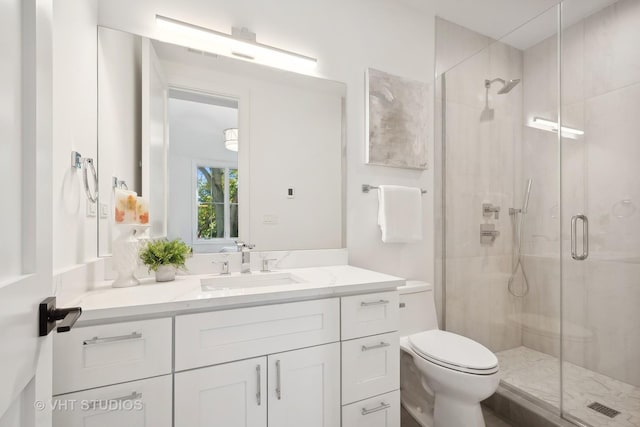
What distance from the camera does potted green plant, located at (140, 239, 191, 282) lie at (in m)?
1.31

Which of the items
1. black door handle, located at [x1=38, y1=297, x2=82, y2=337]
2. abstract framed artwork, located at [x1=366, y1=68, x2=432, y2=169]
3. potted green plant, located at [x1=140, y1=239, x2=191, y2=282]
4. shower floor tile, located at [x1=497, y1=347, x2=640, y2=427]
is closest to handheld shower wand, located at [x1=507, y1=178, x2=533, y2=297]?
shower floor tile, located at [x1=497, y1=347, x2=640, y2=427]

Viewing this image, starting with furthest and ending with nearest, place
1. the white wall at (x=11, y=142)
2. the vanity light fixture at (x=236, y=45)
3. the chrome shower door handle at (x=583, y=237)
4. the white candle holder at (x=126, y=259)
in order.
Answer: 1. the chrome shower door handle at (x=583, y=237)
2. the vanity light fixture at (x=236, y=45)
3. the white candle holder at (x=126, y=259)
4. the white wall at (x=11, y=142)

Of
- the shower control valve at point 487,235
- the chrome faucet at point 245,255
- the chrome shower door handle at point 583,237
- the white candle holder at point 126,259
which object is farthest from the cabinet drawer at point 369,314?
the chrome shower door handle at point 583,237

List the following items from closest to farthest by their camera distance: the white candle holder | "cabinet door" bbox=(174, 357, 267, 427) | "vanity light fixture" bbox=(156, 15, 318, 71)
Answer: "cabinet door" bbox=(174, 357, 267, 427), the white candle holder, "vanity light fixture" bbox=(156, 15, 318, 71)

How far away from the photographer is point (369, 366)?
130cm

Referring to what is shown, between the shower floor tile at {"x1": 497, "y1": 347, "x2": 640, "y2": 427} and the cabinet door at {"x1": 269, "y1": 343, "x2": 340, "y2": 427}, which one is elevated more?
the cabinet door at {"x1": 269, "y1": 343, "x2": 340, "y2": 427}

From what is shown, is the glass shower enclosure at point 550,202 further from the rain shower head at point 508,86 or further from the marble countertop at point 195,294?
the marble countertop at point 195,294

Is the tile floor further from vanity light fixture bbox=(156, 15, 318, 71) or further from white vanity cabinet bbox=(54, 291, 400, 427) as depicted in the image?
vanity light fixture bbox=(156, 15, 318, 71)

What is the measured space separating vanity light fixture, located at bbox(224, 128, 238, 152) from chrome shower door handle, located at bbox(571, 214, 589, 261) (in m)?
2.06

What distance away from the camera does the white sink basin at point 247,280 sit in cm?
142

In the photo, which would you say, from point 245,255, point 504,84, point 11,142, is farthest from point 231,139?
point 504,84

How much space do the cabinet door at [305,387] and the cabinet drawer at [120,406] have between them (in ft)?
1.17

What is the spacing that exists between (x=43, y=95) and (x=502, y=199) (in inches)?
95.2

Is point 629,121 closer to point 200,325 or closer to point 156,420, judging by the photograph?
point 200,325
